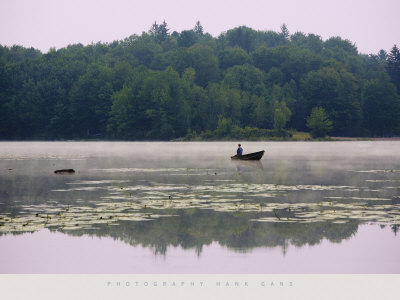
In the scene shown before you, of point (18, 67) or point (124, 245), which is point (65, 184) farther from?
point (18, 67)

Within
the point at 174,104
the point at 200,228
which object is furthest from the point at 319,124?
the point at 200,228

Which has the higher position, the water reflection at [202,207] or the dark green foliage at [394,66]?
the dark green foliage at [394,66]

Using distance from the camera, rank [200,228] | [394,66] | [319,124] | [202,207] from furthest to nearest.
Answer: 1. [394,66]
2. [319,124]
3. [202,207]
4. [200,228]

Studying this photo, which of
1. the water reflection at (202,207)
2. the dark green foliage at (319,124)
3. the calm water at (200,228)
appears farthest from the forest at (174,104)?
the calm water at (200,228)

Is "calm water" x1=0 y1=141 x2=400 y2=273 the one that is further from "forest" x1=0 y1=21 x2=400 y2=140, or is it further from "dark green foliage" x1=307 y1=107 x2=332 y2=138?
"forest" x1=0 y1=21 x2=400 y2=140

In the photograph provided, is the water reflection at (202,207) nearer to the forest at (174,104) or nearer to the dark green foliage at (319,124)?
the dark green foliage at (319,124)

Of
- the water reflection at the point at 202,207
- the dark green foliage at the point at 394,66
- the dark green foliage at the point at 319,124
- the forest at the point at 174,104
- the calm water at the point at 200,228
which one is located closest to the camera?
the calm water at the point at 200,228

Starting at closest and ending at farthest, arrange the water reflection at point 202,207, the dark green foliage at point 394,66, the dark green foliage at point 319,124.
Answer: the water reflection at point 202,207 → the dark green foliage at point 319,124 → the dark green foliage at point 394,66

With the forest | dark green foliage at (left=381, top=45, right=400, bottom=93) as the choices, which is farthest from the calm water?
dark green foliage at (left=381, top=45, right=400, bottom=93)

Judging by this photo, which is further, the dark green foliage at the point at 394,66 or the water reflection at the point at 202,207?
the dark green foliage at the point at 394,66

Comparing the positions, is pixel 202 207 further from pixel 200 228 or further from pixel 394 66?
pixel 394 66

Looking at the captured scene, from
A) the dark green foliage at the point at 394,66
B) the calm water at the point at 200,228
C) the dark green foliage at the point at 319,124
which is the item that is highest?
the dark green foliage at the point at 394,66

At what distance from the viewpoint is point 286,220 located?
810 inches
